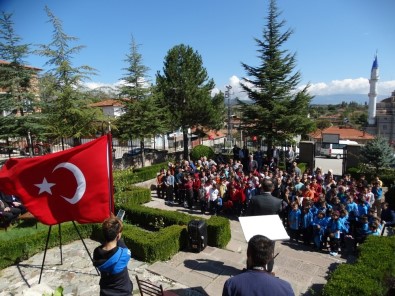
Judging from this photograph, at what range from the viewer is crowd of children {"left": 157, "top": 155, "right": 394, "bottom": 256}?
939 cm

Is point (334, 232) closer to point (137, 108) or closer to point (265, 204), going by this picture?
point (265, 204)

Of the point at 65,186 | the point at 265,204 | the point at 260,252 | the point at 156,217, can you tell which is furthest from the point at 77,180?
the point at 156,217

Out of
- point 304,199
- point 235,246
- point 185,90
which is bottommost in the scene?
point 235,246

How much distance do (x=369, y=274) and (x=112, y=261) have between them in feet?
16.6

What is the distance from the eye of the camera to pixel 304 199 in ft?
34.7

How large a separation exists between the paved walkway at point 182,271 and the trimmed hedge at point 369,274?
4.30ft

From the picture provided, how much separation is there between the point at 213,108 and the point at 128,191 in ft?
54.4

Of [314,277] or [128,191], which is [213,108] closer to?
[128,191]

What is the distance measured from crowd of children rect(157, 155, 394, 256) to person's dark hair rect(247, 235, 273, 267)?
734cm

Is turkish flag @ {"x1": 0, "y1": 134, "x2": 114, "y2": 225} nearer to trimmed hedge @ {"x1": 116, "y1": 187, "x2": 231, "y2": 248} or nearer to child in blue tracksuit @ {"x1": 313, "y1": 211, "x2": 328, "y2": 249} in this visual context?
trimmed hedge @ {"x1": 116, "y1": 187, "x2": 231, "y2": 248}

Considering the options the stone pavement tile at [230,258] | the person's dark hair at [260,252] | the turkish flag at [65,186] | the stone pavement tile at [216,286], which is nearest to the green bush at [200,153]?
the stone pavement tile at [230,258]

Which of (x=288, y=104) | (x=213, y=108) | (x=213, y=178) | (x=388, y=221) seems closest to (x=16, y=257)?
(x=213, y=178)

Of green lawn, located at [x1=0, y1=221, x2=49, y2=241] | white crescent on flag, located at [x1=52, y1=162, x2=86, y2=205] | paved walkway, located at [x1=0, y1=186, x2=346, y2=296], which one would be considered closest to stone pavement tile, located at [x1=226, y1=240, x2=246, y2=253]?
paved walkway, located at [x1=0, y1=186, x2=346, y2=296]

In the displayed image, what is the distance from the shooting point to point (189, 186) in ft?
46.5
